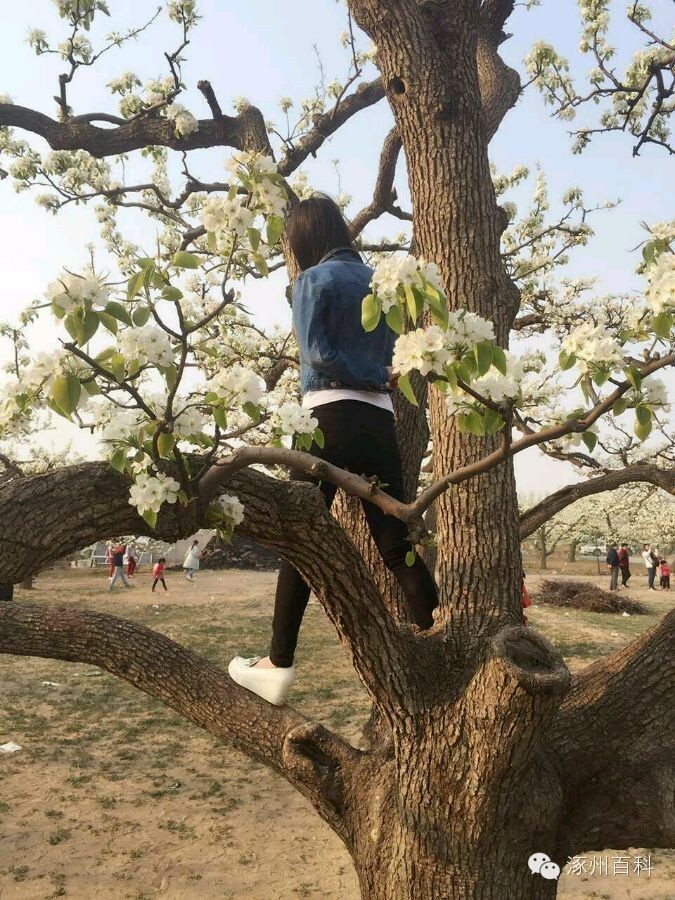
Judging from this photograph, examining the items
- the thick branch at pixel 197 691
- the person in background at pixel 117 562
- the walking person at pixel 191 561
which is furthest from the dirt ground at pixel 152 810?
the walking person at pixel 191 561

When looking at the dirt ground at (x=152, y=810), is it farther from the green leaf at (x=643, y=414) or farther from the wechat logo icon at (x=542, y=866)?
the green leaf at (x=643, y=414)

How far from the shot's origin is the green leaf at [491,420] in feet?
4.88

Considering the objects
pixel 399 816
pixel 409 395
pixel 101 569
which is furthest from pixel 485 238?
pixel 101 569

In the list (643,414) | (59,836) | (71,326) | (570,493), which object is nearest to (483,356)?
(643,414)

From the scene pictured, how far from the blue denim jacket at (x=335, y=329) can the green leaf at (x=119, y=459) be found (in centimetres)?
97

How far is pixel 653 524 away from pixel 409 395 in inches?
1233

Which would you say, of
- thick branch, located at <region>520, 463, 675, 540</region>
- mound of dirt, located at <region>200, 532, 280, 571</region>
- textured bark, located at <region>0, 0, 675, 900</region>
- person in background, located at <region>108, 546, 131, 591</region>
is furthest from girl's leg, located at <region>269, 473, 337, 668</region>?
mound of dirt, located at <region>200, 532, 280, 571</region>

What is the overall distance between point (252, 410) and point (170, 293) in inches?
11.8

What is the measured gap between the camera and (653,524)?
96.9 ft

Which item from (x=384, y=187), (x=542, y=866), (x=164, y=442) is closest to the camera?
(x=164, y=442)

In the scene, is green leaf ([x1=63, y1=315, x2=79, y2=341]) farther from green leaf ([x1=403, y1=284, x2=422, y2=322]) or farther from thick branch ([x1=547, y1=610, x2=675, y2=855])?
thick branch ([x1=547, y1=610, x2=675, y2=855])

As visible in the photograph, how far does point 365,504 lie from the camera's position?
8.29ft

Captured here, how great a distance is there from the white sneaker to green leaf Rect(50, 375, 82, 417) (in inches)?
60.5

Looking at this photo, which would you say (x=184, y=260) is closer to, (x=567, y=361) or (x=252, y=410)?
(x=252, y=410)
